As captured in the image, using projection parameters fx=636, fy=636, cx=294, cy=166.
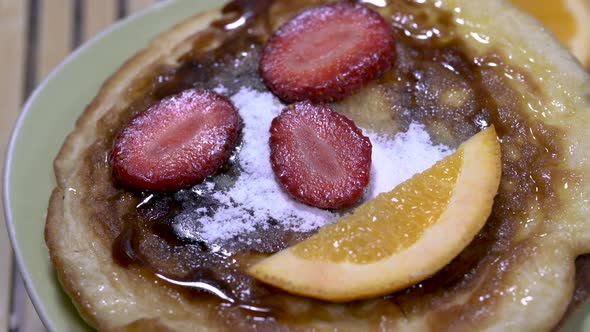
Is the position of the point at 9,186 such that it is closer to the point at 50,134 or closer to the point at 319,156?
the point at 50,134

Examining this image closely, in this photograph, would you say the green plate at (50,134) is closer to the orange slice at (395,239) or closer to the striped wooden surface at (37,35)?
the striped wooden surface at (37,35)

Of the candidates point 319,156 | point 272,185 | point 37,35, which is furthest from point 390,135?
point 37,35

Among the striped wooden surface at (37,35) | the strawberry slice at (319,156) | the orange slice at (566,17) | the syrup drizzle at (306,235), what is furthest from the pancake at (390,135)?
the striped wooden surface at (37,35)

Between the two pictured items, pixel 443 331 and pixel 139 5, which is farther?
pixel 139 5

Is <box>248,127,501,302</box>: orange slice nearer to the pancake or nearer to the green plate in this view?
the pancake

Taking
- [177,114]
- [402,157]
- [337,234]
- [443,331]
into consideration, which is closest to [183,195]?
[177,114]

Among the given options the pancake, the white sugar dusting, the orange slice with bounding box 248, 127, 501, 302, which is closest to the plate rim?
the pancake

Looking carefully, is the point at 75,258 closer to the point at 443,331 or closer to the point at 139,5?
the point at 443,331
